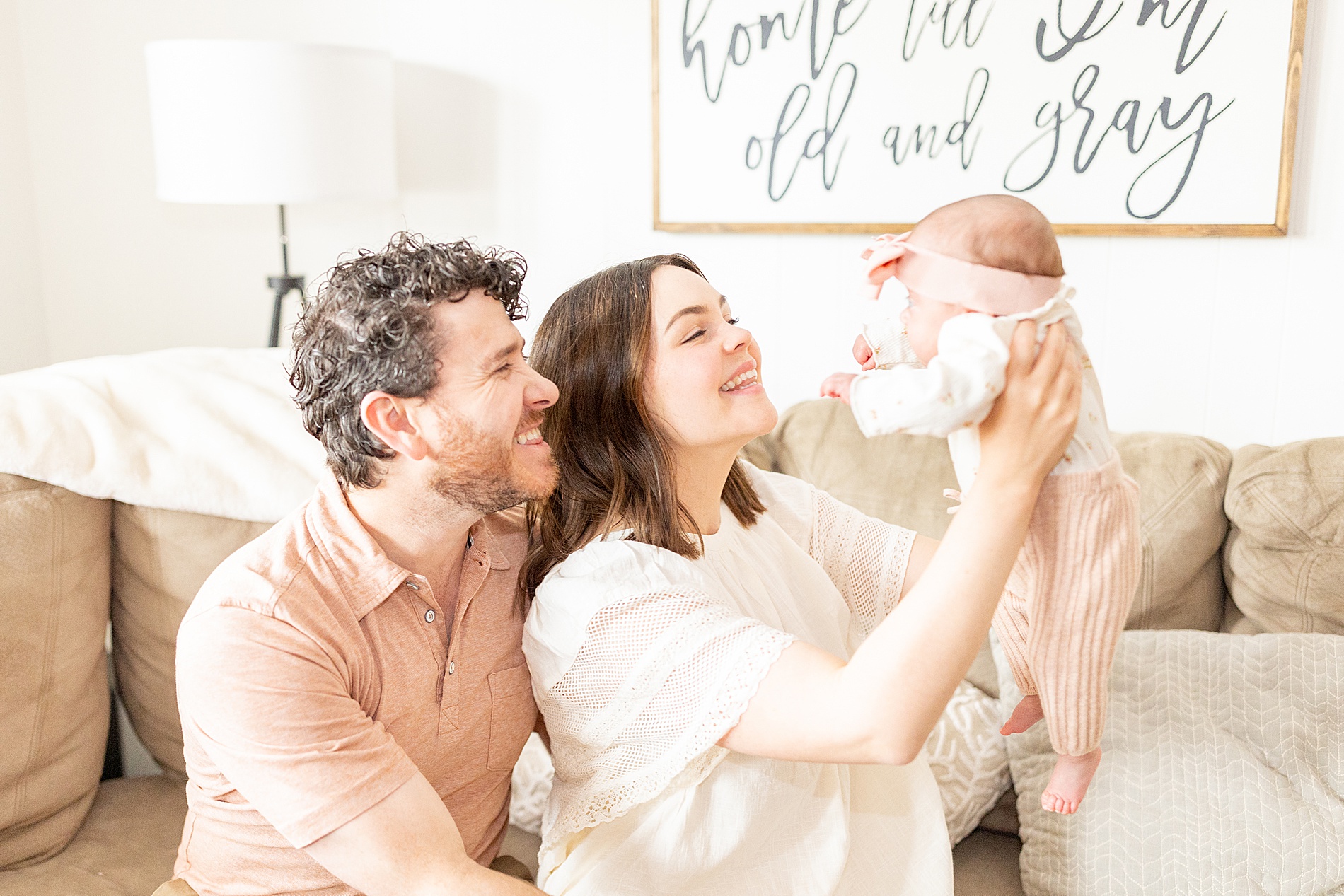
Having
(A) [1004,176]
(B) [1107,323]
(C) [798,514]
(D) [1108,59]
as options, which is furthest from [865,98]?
(C) [798,514]

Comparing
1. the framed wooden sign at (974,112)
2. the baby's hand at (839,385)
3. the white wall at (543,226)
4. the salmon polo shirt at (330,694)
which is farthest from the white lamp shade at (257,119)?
the baby's hand at (839,385)

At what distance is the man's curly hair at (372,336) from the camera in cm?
113

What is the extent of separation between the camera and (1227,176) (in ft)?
6.36

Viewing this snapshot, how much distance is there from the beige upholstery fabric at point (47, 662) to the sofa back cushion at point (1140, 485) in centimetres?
110

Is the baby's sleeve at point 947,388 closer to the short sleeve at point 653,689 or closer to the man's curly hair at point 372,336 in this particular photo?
the short sleeve at point 653,689

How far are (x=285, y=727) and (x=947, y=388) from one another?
694 mm

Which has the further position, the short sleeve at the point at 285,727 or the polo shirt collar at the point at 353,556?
the polo shirt collar at the point at 353,556

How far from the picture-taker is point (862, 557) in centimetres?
145

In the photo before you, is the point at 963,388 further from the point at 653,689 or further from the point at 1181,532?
the point at 1181,532

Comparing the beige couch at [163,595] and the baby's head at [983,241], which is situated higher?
the baby's head at [983,241]

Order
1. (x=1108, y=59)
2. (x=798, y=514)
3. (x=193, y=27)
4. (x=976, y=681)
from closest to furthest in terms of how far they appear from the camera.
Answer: (x=798, y=514)
(x=976, y=681)
(x=1108, y=59)
(x=193, y=27)

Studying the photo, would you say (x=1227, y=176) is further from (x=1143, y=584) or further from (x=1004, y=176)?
(x=1143, y=584)

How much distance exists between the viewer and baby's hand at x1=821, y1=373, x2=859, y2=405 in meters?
0.97

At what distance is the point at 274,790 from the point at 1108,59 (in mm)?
1851
